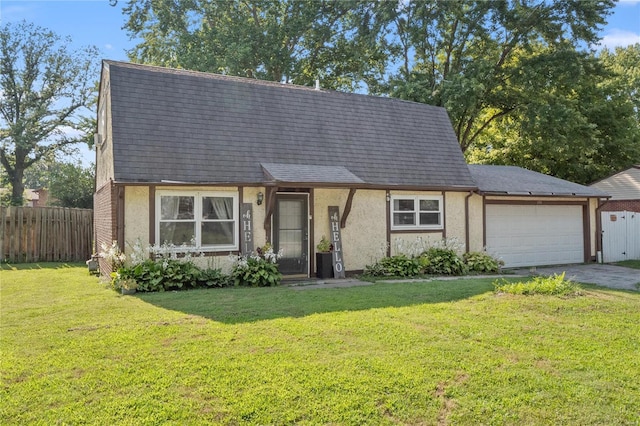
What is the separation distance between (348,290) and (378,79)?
18703 mm

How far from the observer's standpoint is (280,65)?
24000 millimetres

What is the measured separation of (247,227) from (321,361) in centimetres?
631


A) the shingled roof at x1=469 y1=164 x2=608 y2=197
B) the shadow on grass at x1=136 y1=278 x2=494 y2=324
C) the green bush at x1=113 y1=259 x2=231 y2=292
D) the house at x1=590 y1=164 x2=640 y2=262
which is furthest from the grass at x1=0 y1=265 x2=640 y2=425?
the house at x1=590 y1=164 x2=640 y2=262

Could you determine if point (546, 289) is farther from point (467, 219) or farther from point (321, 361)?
point (321, 361)

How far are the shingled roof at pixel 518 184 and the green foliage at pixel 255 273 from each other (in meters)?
6.99

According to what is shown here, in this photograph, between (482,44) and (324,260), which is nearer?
(324,260)

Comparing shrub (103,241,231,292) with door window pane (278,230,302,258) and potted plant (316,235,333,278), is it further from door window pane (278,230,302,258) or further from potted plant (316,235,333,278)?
potted plant (316,235,333,278)

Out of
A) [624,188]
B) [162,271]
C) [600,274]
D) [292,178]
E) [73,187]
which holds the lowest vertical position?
[600,274]

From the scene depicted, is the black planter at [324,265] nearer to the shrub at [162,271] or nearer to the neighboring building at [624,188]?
the shrub at [162,271]

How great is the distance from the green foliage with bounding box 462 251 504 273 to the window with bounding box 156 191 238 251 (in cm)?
655

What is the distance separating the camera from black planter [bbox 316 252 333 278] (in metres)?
11.1

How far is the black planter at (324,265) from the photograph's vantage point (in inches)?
439

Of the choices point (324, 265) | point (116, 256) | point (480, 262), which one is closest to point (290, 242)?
point (324, 265)

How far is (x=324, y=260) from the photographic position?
11.2m
